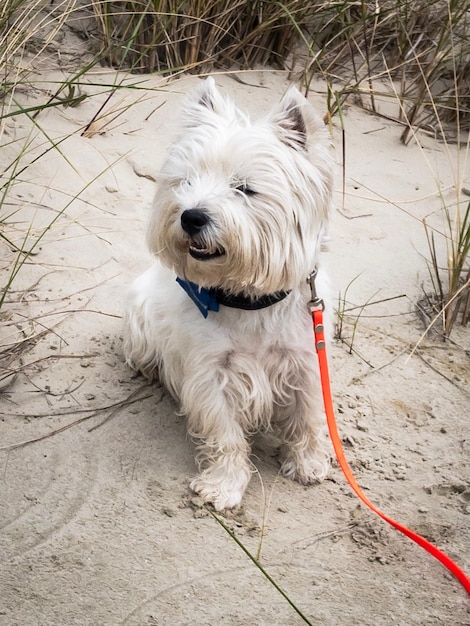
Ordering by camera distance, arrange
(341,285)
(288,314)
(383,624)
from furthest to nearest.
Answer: (341,285) < (288,314) < (383,624)

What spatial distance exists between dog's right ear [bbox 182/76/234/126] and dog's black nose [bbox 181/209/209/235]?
47 cm

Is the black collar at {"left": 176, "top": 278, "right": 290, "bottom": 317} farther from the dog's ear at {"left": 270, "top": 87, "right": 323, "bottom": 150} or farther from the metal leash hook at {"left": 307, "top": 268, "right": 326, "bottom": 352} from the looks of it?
the dog's ear at {"left": 270, "top": 87, "right": 323, "bottom": 150}

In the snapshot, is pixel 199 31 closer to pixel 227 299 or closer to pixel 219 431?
pixel 227 299

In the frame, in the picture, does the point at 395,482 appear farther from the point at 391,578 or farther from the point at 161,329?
the point at 161,329

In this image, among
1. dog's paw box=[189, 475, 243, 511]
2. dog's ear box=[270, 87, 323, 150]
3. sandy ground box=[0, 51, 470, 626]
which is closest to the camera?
sandy ground box=[0, 51, 470, 626]

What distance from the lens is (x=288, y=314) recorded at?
3090 millimetres

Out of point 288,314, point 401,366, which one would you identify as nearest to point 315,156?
point 288,314

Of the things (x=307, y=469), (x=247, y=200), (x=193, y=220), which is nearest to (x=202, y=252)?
(x=193, y=220)

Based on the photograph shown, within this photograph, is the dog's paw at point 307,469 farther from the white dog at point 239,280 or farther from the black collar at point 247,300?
the black collar at point 247,300

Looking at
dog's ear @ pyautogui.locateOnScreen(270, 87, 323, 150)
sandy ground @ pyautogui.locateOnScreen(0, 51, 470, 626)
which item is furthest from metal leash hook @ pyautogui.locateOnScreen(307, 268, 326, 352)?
sandy ground @ pyautogui.locateOnScreen(0, 51, 470, 626)

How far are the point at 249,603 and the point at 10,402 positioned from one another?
1481 mm

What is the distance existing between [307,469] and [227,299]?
822mm

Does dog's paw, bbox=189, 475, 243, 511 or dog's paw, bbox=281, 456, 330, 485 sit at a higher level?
dog's paw, bbox=281, 456, 330, 485

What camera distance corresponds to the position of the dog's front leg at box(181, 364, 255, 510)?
3.13 metres
